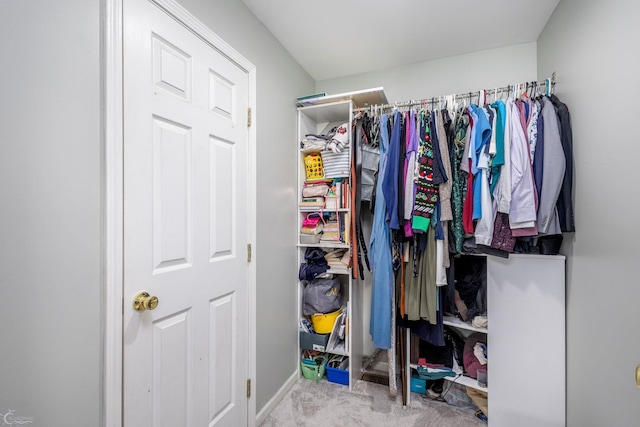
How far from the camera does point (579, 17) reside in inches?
53.6

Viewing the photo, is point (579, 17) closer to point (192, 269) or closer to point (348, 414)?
point (192, 269)

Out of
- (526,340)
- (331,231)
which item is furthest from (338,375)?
(526,340)

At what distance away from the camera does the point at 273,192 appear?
6.07 feet

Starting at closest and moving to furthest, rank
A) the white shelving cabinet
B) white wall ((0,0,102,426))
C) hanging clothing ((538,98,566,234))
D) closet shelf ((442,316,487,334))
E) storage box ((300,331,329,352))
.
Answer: white wall ((0,0,102,426)) → hanging clothing ((538,98,566,234)) → the white shelving cabinet → closet shelf ((442,316,487,334)) → storage box ((300,331,329,352))

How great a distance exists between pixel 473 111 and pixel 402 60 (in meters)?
0.84

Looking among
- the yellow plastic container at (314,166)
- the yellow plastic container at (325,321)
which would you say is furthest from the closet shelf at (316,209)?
the yellow plastic container at (325,321)

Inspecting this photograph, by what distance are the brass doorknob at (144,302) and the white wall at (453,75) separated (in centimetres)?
218

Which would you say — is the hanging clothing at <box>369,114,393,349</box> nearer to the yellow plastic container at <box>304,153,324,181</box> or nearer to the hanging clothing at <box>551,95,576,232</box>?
the yellow plastic container at <box>304,153,324,181</box>

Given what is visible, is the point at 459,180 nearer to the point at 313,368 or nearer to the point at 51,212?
the point at 313,368

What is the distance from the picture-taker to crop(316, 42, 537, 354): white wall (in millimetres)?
1961

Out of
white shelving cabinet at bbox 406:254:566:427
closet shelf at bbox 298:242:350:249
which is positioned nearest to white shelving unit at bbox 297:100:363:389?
closet shelf at bbox 298:242:350:249

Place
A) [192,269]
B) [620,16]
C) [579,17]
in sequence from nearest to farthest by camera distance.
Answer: [620,16] → [192,269] → [579,17]

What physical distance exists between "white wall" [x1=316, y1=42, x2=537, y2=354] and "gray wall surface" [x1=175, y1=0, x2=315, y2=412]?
64cm

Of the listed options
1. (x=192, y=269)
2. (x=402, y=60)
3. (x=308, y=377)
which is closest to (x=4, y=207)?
(x=192, y=269)
